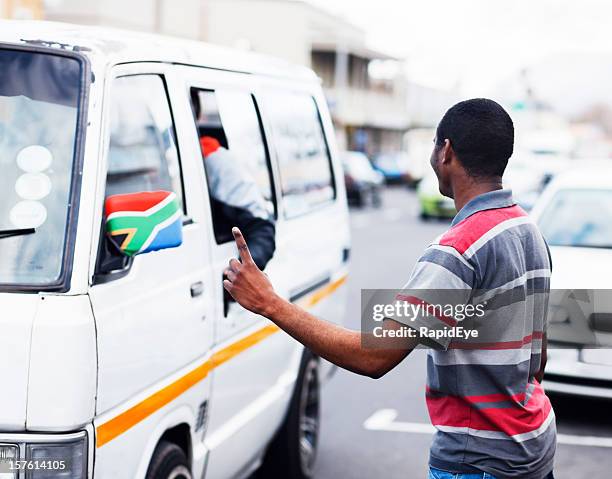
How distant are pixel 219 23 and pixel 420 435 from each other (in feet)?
135

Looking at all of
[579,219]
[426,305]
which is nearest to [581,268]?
[579,219]

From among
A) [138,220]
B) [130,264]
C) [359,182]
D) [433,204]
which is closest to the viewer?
[138,220]

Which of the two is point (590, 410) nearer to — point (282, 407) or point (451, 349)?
point (282, 407)

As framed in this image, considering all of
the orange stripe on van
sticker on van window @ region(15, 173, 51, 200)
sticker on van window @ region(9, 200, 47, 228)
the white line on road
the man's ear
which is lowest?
the white line on road

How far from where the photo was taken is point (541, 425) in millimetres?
2781

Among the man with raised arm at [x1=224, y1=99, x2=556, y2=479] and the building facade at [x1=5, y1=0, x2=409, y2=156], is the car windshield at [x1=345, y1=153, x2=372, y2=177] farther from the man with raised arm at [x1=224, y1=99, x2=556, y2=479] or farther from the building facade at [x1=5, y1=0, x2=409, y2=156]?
the man with raised arm at [x1=224, y1=99, x2=556, y2=479]

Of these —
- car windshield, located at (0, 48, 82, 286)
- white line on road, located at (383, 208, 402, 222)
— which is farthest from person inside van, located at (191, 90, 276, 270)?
white line on road, located at (383, 208, 402, 222)

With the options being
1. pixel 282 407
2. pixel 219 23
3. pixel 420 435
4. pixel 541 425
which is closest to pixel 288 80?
pixel 282 407

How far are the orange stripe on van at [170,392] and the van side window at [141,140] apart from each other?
2.19ft

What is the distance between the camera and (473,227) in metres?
2.64

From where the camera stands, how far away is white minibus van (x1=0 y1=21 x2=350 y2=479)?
2.94m

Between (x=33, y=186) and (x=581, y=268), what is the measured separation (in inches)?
179

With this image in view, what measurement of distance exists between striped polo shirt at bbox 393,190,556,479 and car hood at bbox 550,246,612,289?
13.0ft

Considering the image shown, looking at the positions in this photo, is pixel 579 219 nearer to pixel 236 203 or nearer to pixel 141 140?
pixel 141 140
